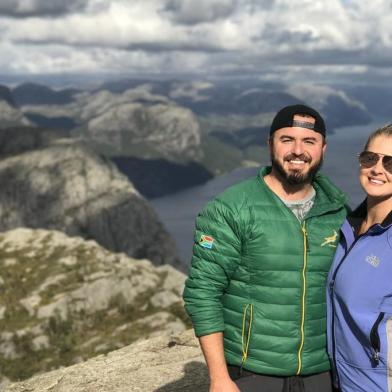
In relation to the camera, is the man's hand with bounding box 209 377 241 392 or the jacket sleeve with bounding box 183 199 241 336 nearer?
the man's hand with bounding box 209 377 241 392

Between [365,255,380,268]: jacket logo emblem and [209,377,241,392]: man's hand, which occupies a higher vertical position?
[365,255,380,268]: jacket logo emblem

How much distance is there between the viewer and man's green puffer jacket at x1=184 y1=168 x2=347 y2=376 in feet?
25.0

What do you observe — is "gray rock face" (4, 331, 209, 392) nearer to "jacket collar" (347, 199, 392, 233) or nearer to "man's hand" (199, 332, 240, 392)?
"man's hand" (199, 332, 240, 392)

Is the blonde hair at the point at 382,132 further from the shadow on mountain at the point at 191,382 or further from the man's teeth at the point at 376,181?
the shadow on mountain at the point at 191,382

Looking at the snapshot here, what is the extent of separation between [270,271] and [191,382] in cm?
906

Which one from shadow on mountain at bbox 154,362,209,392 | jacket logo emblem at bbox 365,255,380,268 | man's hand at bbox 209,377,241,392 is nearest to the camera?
jacket logo emblem at bbox 365,255,380,268

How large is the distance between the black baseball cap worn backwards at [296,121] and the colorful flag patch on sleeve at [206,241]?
2112 mm

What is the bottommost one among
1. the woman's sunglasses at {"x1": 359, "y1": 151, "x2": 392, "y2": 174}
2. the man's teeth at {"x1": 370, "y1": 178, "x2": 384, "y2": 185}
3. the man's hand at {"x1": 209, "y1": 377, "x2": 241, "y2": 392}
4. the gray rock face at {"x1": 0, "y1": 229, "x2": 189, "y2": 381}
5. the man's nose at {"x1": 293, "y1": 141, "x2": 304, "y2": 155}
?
the gray rock face at {"x1": 0, "y1": 229, "x2": 189, "y2": 381}

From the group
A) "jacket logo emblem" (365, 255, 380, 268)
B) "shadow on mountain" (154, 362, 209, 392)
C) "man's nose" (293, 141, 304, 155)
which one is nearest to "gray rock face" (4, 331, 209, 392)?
"shadow on mountain" (154, 362, 209, 392)

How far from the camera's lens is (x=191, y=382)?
15.4m

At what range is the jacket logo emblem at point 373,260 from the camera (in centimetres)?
697

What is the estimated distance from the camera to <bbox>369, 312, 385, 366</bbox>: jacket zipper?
23.0 feet

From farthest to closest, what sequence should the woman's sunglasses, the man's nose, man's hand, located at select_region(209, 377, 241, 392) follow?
the man's nose, the woman's sunglasses, man's hand, located at select_region(209, 377, 241, 392)

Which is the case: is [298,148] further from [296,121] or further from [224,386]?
[224,386]
